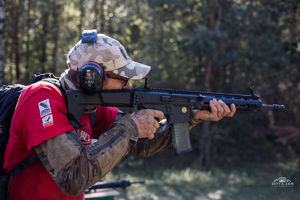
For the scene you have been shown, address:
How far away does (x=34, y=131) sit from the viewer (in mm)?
1775

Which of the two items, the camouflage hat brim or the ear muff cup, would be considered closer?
the ear muff cup

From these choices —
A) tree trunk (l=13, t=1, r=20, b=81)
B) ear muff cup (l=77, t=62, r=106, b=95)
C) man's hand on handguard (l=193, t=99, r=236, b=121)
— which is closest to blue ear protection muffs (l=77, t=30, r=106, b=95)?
ear muff cup (l=77, t=62, r=106, b=95)

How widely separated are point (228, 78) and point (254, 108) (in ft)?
22.4

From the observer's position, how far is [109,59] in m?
2.17

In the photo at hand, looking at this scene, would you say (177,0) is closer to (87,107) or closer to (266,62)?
(266,62)

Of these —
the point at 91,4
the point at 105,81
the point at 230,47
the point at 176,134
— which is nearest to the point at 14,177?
the point at 105,81

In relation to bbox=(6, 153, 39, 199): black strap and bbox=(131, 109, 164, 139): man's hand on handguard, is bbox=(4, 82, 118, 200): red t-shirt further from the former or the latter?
bbox=(131, 109, 164, 139): man's hand on handguard

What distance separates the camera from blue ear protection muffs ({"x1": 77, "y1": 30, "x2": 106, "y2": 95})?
6.56 feet

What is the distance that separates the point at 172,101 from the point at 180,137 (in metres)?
0.39

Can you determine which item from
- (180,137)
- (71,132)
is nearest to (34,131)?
(71,132)

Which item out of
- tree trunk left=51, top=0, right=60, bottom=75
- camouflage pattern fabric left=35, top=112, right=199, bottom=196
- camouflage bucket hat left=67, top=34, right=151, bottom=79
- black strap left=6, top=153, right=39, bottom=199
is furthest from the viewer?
tree trunk left=51, top=0, right=60, bottom=75

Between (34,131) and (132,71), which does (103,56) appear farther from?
(34,131)

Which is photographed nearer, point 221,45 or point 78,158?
point 78,158

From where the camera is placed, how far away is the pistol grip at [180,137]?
2766mm
